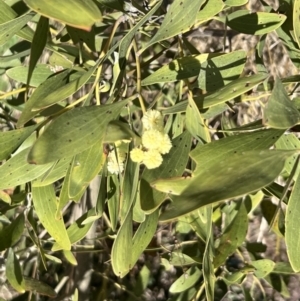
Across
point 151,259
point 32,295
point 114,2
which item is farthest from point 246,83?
point 151,259

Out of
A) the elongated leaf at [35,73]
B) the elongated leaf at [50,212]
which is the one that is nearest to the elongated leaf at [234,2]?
the elongated leaf at [35,73]

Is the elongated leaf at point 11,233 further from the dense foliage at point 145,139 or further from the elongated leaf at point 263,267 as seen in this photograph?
the elongated leaf at point 263,267

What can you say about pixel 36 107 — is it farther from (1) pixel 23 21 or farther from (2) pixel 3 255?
(2) pixel 3 255

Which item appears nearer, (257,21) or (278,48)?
(257,21)

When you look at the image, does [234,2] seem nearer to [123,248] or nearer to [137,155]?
[137,155]

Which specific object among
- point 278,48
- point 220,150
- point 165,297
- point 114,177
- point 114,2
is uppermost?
point 114,2

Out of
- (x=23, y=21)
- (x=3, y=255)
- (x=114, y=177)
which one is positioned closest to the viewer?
(x=23, y=21)
